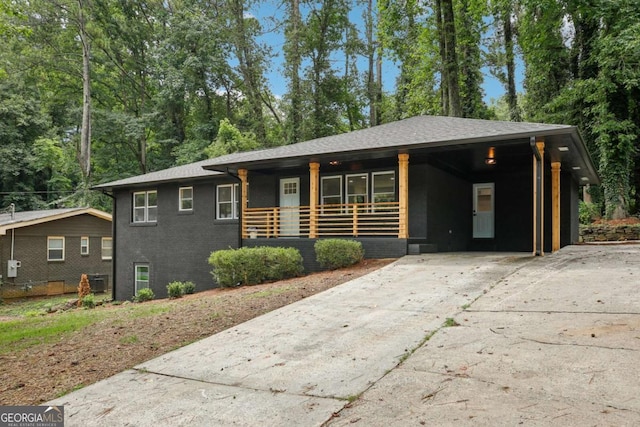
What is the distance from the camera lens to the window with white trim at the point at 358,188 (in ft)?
45.3

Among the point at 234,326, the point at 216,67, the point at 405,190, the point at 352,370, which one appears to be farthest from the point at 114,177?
the point at 352,370

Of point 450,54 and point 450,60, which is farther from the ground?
point 450,54

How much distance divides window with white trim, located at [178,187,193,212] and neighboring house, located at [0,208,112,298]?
9023mm

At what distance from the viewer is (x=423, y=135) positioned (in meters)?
12.0

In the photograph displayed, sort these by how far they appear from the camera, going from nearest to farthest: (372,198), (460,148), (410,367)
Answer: (410,367) < (460,148) < (372,198)

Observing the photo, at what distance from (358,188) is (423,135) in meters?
2.76

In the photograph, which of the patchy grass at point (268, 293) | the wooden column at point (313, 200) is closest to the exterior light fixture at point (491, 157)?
the wooden column at point (313, 200)

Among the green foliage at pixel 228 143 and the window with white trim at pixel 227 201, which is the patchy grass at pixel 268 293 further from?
the green foliage at pixel 228 143

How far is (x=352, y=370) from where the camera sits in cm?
441

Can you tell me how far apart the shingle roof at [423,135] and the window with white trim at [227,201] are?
1.85 m

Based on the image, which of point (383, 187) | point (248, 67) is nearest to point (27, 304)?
point (383, 187)

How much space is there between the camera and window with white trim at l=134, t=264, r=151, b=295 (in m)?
17.5

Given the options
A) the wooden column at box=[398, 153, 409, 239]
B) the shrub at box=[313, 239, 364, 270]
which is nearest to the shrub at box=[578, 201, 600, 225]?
the wooden column at box=[398, 153, 409, 239]

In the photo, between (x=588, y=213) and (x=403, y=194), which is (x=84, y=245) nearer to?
(x=403, y=194)
